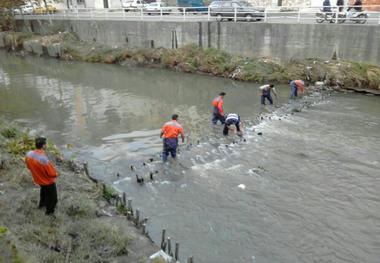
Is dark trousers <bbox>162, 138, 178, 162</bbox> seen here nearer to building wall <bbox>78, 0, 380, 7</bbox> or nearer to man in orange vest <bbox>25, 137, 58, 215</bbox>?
man in orange vest <bbox>25, 137, 58, 215</bbox>

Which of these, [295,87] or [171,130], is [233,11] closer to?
[295,87]

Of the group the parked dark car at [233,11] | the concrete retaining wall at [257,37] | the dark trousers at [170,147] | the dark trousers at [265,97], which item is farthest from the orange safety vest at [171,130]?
the parked dark car at [233,11]

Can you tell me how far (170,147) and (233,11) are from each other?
17.6 metres

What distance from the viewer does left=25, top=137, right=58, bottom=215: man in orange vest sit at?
6836 millimetres

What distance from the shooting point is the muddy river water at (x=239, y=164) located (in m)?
7.97

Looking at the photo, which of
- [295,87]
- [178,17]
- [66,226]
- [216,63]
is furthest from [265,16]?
[66,226]

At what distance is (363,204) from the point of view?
9359 millimetres

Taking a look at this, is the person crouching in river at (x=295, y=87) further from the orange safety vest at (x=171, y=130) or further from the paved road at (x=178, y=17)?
the orange safety vest at (x=171, y=130)

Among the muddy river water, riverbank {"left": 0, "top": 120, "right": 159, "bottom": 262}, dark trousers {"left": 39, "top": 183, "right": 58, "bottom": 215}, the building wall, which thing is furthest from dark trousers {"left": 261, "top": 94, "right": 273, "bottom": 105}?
the building wall

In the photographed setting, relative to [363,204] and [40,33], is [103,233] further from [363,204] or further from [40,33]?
[40,33]

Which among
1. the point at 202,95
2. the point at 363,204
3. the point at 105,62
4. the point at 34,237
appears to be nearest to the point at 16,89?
the point at 105,62

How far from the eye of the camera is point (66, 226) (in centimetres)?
695

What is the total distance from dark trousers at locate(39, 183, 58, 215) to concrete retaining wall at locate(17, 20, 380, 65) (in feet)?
61.5

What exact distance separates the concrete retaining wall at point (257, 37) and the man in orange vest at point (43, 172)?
18.8m
